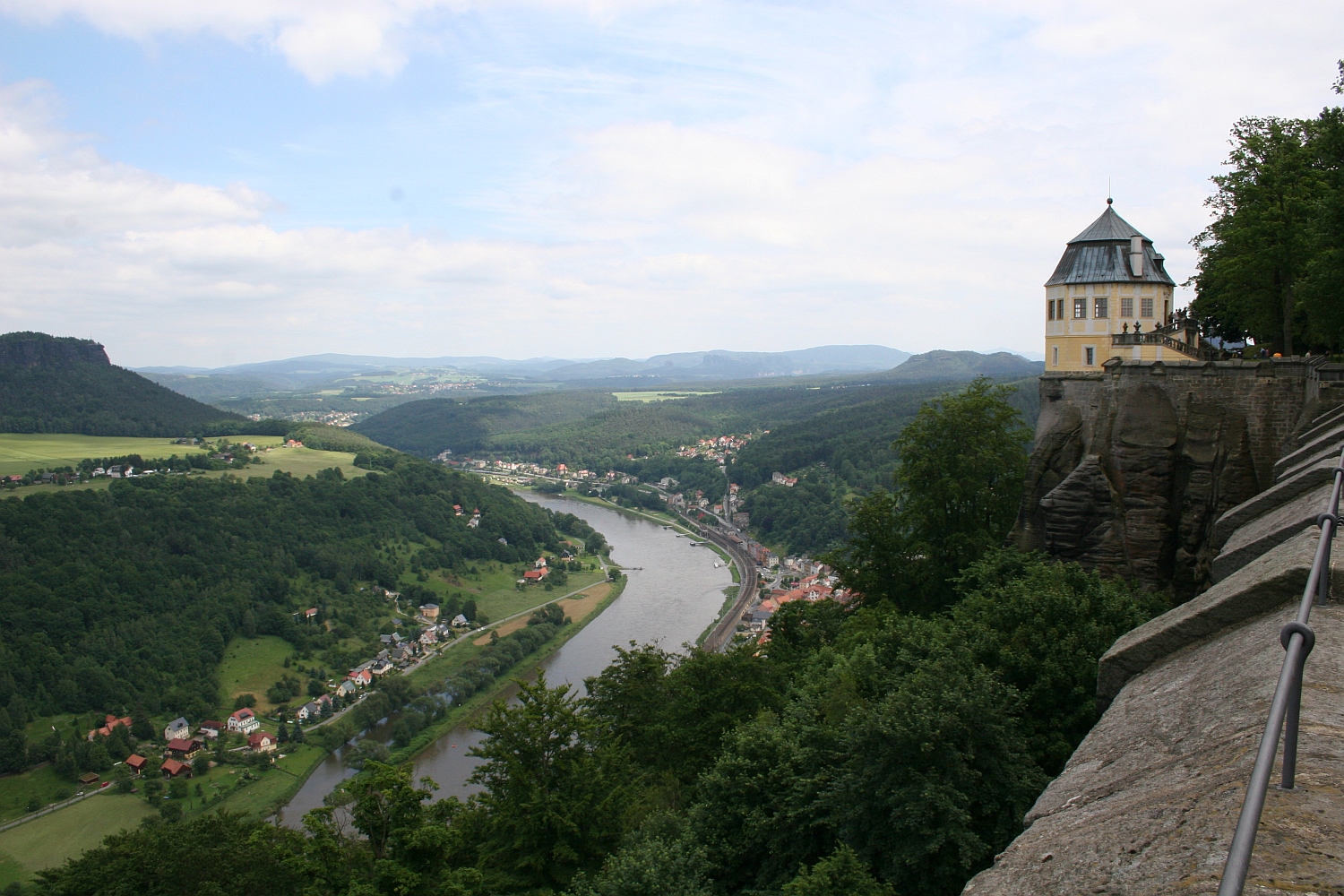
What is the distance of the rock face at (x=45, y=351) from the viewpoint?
11338 cm

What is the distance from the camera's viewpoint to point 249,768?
3991 cm

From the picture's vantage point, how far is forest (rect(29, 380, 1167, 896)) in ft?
29.3

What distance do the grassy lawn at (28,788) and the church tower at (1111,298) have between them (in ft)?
145

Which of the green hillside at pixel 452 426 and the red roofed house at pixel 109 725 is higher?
the green hillside at pixel 452 426

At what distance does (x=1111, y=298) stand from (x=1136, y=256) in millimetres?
970

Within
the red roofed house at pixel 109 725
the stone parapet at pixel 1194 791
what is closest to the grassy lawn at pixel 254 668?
the red roofed house at pixel 109 725

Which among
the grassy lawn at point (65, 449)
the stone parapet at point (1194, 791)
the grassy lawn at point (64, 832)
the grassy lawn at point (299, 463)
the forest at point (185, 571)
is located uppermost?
the stone parapet at point (1194, 791)

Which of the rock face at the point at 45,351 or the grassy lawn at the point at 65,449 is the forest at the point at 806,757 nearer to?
the grassy lawn at the point at 65,449

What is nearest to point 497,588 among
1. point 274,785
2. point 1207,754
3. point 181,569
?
point 181,569

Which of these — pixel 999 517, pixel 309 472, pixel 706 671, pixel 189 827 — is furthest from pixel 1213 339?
pixel 309 472

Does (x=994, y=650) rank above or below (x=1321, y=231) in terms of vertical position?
below

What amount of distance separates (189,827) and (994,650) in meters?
17.6

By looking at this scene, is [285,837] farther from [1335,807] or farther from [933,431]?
[1335,807]

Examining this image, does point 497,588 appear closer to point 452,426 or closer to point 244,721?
point 244,721
